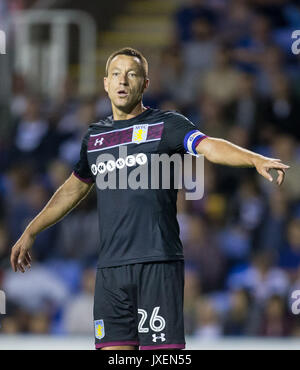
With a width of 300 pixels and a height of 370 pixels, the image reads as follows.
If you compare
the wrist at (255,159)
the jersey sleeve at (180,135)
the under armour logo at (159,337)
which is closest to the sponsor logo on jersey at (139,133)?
the jersey sleeve at (180,135)

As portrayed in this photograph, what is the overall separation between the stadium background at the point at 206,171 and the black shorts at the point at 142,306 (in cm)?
334

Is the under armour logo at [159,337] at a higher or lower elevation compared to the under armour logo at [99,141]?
lower

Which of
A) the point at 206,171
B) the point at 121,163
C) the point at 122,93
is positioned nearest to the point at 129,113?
the point at 122,93

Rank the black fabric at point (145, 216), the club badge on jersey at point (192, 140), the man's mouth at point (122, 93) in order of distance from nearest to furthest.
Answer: the club badge on jersey at point (192, 140) < the black fabric at point (145, 216) < the man's mouth at point (122, 93)

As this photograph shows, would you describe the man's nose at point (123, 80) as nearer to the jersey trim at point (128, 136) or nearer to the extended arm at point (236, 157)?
the jersey trim at point (128, 136)

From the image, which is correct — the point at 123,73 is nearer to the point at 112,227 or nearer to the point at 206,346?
the point at 112,227

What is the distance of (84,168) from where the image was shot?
494cm

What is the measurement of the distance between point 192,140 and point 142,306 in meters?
0.82

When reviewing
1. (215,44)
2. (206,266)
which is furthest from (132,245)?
(215,44)

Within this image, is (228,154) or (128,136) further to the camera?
(128,136)

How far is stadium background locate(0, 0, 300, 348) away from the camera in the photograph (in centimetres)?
881

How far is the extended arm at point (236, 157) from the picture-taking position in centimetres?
400
